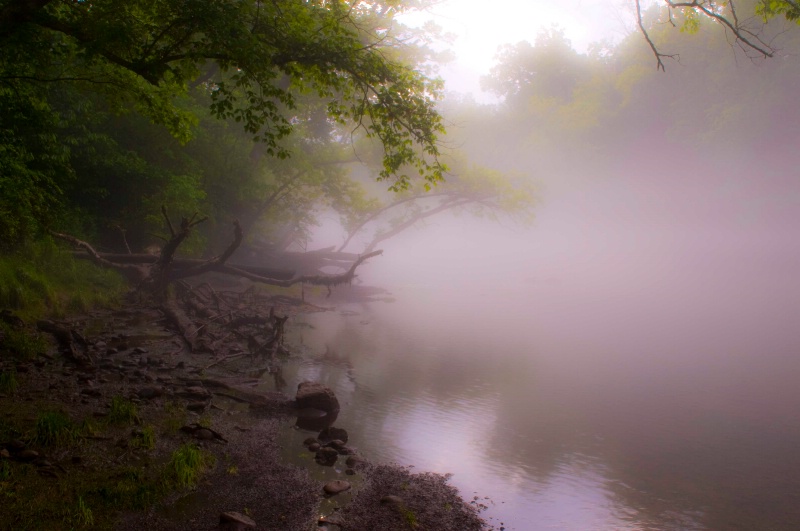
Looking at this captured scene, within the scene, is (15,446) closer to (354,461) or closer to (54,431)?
(54,431)

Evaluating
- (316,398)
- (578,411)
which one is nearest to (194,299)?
(316,398)

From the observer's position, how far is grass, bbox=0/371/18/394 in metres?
6.62

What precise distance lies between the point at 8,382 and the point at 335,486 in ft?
15.9

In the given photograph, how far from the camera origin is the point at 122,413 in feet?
21.9

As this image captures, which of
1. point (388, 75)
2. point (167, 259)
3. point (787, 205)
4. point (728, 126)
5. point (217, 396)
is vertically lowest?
point (217, 396)

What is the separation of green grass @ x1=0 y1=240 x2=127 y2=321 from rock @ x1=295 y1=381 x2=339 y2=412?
6628mm

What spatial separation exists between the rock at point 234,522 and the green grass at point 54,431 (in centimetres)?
225

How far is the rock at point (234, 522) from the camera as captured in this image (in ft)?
15.7

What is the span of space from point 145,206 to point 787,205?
158 feet

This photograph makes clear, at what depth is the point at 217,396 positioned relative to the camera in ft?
29.3

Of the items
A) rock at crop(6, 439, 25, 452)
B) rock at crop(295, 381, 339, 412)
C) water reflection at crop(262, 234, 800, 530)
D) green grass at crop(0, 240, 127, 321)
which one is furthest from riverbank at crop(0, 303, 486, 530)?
green grass at crop(0, 240, 127, 321)

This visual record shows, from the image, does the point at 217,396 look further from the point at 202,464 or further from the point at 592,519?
the point at 592,519

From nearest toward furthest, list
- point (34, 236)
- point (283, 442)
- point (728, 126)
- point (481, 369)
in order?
point (283, 442) < point (34, 236) < point (481, 369) < point (728, 126)

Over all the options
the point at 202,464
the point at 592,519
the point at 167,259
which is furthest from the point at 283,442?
the point at 167,259
